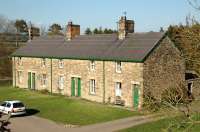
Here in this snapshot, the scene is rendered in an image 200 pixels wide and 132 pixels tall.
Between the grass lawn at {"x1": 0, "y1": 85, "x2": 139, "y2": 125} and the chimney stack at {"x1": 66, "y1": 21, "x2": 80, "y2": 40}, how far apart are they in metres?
7.65

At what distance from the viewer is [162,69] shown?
35438mm

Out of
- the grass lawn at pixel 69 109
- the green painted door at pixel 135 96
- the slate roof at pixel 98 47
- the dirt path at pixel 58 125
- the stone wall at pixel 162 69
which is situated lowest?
the dirt path at pixel 58 125

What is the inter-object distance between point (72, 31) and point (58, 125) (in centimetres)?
1892

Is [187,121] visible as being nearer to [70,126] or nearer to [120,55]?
[70,126]

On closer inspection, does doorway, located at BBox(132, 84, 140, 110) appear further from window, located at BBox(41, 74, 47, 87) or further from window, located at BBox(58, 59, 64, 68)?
window, located at BBox(41, 74, 47, 87)

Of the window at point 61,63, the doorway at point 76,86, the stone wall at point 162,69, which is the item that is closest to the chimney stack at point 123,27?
the stone wall at point 162,69

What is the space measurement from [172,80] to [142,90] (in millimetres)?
4067

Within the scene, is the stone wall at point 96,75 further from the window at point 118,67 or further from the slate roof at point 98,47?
A: the slate roof at point 98,47

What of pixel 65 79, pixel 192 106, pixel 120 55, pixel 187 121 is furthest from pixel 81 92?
pixel 187 121

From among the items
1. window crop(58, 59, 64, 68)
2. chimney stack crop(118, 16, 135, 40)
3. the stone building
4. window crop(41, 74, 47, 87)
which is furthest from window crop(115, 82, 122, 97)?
window crop(41, 74, 47, 87)

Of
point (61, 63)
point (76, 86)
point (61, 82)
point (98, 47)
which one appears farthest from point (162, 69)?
point (61, 82)

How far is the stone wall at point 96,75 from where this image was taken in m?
34.9

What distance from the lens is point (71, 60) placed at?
4162 centimetres

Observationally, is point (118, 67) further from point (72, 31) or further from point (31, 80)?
point (31, 80)
